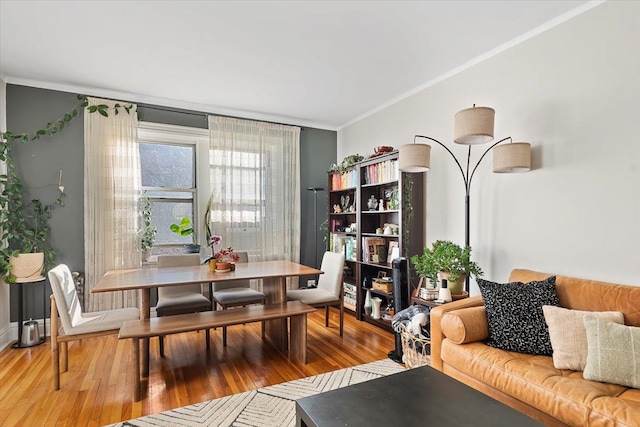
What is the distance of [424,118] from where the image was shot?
361 cm

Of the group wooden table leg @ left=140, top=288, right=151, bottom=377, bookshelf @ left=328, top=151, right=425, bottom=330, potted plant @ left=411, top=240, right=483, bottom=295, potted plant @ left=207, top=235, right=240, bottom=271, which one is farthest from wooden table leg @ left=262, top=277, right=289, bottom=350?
potted plant @ left=411, top=240, right=483, bottom=295

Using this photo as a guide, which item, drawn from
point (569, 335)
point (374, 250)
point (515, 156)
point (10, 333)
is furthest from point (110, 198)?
point (569, 335)

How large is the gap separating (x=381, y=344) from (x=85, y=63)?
12.8 ft

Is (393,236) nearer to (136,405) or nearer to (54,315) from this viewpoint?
(136,405)

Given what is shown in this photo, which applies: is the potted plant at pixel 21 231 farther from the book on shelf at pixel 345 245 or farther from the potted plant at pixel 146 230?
the book on shelf at pixel 345 245

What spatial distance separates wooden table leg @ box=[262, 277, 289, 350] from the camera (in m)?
3.08

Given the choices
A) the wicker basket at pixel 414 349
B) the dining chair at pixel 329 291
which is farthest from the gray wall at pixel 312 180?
the wicker basket at pixel 414 349

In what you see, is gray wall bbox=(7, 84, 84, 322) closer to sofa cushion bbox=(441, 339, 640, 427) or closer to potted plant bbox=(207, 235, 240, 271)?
potted plant bbox=(207, 235, 240, 271)

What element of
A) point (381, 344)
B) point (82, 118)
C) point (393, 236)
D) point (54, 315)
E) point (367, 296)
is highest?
point (82, 118)

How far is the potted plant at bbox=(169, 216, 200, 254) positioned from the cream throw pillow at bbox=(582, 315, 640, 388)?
3.68 metres

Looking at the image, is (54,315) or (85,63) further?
(85,63)

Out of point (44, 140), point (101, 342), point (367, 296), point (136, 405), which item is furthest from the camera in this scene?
point (367, 296)

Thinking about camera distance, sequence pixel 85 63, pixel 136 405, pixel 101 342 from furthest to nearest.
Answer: pixel 101 342 → pixel 85 63 → pixel 136 405

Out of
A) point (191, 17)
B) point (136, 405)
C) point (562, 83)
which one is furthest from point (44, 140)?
point (562, 83)
